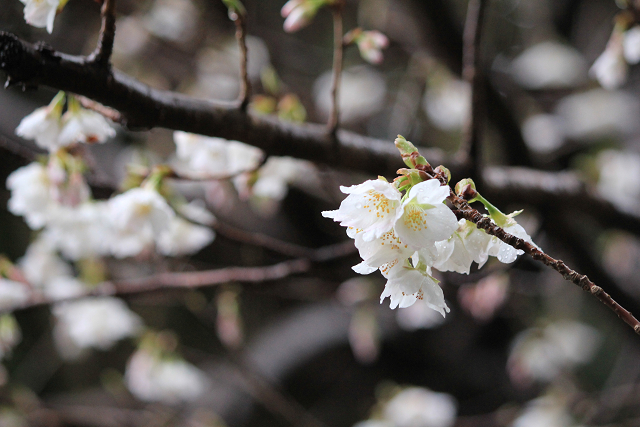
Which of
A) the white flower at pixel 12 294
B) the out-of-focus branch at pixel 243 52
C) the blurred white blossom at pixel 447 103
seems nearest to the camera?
the out-of-focus branch at pixel 243 52

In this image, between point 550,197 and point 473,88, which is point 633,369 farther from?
point 473,88

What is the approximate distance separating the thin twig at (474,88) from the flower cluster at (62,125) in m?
0.69

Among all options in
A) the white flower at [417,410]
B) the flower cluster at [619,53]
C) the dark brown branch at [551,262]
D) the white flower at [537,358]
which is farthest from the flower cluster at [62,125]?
the white flower at [537,358]

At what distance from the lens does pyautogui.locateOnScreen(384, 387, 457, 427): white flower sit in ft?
5.18

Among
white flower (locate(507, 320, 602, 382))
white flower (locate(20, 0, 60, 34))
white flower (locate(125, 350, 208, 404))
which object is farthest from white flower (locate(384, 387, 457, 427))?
white flower (locate(20, 0, 60, 34))

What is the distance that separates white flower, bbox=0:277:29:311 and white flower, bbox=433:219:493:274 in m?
1.16

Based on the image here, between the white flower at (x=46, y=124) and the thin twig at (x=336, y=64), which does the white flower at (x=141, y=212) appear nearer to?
the white flower at (x=46, y=124)

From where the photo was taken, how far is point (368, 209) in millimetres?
422

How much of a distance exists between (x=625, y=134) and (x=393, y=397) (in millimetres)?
1809

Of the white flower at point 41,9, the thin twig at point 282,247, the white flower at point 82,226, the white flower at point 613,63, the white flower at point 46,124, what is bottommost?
the white flower at point 82,226

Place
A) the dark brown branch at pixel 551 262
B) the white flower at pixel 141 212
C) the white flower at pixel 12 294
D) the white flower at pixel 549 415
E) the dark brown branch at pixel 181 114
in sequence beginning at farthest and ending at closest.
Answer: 1. the white flower at pixel 549 415
2. the white flower at pixel 12 294
3. the white flower at pixel 141 212
4. the dark brown branch at pixel 181 114
5. the dark brown branch at pixel 551 262

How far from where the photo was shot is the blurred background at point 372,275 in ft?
4.75

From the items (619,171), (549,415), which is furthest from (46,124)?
(619,171)

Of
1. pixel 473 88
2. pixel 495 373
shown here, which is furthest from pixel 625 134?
pixel 473 88
